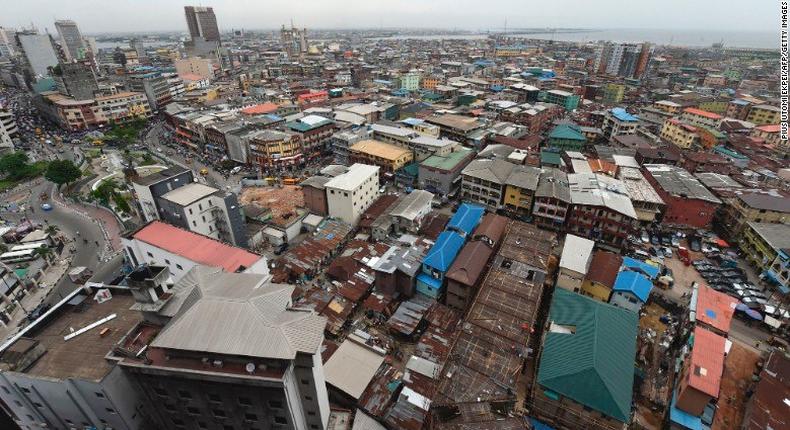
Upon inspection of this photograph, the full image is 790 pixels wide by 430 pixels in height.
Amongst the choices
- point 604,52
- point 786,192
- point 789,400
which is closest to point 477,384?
point 789,400

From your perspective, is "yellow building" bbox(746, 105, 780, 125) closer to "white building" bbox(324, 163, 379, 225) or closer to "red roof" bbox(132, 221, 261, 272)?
"white building" bbox(324, 163, 379, 225)

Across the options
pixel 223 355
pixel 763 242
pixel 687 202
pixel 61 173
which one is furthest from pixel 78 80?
pixel 763 242

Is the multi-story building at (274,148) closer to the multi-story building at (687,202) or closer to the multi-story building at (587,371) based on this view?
the multi-story building at (587,371)

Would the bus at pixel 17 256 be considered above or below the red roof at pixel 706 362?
below

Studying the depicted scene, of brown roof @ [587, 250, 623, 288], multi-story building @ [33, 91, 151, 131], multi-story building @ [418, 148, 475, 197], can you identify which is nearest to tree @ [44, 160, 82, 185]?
multi-story building @ [33, 91, 151, 131]

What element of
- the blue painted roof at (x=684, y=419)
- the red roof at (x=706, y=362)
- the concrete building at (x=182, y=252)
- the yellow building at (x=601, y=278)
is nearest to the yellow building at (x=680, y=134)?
the yellow building at (x=601, y=278)

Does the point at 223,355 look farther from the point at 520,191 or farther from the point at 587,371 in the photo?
the point at 520,191
